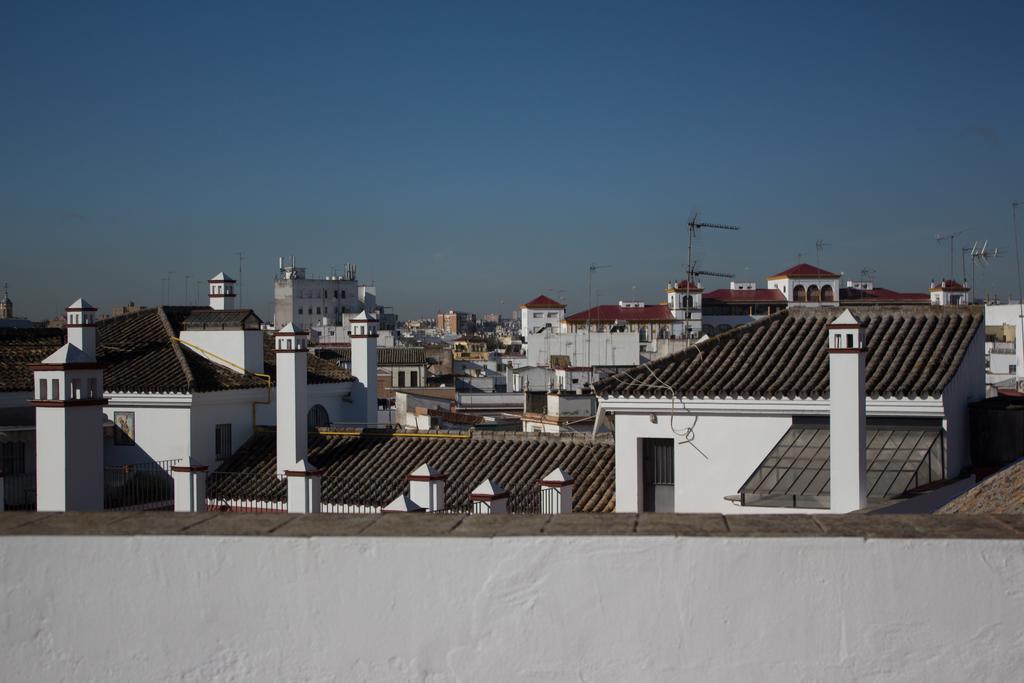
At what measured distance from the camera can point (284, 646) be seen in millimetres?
3338

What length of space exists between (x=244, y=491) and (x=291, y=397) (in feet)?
5.33

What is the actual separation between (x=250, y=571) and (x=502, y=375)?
5073 centimetres

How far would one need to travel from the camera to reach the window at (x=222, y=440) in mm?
18750

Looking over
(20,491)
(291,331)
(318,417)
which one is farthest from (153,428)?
(291,331)

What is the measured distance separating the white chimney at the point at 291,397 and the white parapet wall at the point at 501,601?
535 inches

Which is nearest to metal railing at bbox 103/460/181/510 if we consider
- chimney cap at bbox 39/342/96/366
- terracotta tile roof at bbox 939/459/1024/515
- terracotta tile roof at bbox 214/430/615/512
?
terracotta tile roof at bbox 214/430/615/512

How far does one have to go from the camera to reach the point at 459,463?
1614 centimetres

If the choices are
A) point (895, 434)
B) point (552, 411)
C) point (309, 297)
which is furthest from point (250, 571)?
point (309, 297)

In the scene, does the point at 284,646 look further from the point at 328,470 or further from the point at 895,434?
the point at 328,470

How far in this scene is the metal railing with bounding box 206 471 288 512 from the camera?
1653cm

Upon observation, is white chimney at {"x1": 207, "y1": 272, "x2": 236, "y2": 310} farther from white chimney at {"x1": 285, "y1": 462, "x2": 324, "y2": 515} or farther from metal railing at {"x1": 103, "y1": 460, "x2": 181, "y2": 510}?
white chimney at {"x1": 285, "y1": 462, "x2": 324, "y2": 515}

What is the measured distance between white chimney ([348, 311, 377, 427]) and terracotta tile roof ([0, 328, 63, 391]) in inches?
212

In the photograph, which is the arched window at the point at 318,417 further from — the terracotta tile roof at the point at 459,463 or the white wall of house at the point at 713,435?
the white wall of house at the point at 713,435

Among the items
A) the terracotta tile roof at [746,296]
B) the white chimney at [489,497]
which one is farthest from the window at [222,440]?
the terracotta tile roof at [746,296]
